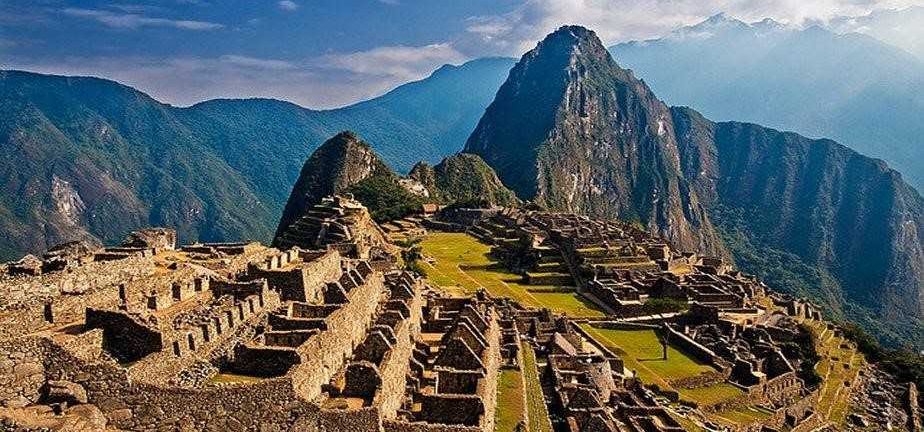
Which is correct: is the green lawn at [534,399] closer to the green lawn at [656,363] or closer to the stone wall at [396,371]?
the stone wall at [396,371]

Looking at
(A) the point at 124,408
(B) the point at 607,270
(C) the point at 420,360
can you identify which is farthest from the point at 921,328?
(A) the point at 124,408

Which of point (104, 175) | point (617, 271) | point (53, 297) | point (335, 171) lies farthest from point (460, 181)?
point (53, 297)

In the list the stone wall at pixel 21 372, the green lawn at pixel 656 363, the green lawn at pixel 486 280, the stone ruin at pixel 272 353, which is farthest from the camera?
the green lawn at pixel 486 280

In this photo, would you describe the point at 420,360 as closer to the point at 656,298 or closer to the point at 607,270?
the point at 656,298


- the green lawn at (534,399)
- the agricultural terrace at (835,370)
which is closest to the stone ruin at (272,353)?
the green lawn at (534,399)

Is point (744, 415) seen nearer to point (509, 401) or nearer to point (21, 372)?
point (509, 401)

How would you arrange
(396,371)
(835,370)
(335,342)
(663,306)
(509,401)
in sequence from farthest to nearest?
(663,306)
(835,370)
(509,401)
(396,371)
(335,342)
